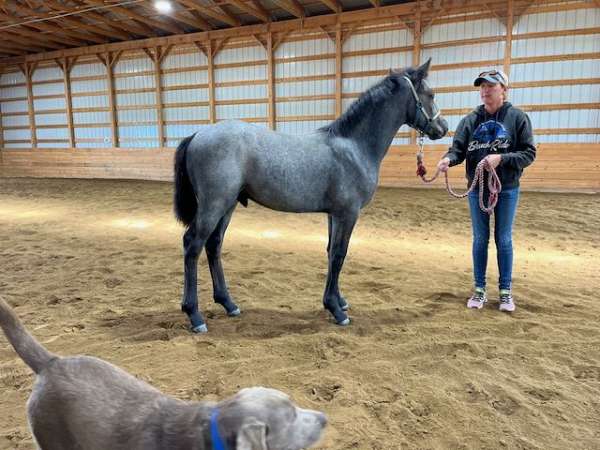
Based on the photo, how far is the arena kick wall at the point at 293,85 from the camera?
10.3m

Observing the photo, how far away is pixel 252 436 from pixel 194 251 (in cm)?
209

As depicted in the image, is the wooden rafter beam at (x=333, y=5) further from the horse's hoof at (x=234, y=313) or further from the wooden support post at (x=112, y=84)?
the horse's hoof at (x=234, y=313)

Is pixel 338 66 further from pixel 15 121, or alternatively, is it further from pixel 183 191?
pixel 15 121

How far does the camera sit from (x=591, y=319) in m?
3.27

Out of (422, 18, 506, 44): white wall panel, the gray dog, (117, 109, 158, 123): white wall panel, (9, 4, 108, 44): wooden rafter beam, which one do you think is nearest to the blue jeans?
the gray dog

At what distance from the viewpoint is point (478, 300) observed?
3.60 meters

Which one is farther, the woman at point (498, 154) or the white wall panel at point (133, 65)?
the white wall panel at point (133, 65)

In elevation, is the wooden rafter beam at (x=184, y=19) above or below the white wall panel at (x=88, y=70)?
above

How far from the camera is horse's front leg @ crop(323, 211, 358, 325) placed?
328 cm

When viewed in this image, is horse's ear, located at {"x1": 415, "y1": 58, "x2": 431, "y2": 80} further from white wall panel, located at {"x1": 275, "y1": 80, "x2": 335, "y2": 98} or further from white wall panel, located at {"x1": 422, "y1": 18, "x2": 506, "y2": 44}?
white wall panel, located at {"x1": 275, "y1": 80, "x2": 335, "y2": 98}

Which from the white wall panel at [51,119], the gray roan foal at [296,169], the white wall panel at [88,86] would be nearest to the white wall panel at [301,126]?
the white wall panel at [88,86]

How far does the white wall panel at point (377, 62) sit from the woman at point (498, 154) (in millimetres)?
8892

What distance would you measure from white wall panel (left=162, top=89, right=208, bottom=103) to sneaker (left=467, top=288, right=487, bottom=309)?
41.6 ft

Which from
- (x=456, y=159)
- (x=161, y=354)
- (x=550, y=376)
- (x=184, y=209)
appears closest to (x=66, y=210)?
(x=184, y=209)
